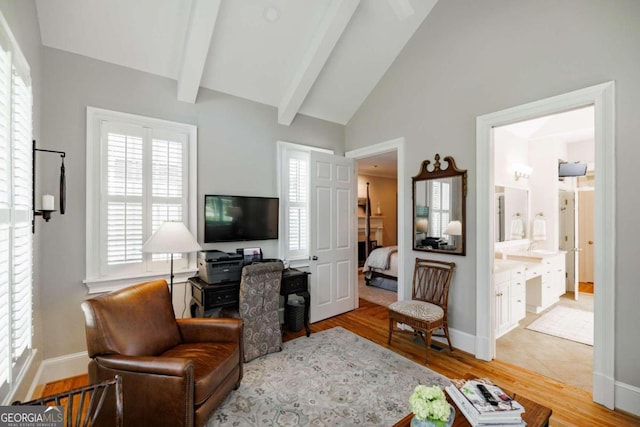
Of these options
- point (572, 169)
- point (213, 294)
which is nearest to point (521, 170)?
point (572, 169)

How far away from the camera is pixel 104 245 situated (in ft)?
9.07

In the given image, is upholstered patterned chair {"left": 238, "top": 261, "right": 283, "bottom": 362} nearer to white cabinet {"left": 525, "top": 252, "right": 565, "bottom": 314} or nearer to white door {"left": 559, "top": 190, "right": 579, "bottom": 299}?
white cabinet {"left": 525, "top": 252, "right": 565, "bottom": 314}

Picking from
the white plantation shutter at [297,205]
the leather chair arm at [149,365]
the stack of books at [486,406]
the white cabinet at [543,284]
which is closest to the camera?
the stack of books at [486,406]

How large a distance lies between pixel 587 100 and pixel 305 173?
3.02 m

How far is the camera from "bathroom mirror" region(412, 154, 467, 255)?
317cm

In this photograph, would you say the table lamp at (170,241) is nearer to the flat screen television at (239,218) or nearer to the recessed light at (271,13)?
the flat screen television at (239,218)

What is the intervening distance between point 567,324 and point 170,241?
4864 mm

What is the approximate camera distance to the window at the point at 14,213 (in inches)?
60.3

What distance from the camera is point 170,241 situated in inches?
99.1

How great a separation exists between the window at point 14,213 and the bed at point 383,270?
4862 mm

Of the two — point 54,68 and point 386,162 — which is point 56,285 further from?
point 386,162

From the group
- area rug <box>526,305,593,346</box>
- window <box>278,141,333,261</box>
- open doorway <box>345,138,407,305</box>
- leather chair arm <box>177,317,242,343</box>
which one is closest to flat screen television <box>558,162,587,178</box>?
area rug <box>526,305,593,346</box>

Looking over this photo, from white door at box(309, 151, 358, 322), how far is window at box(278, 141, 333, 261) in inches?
11.6

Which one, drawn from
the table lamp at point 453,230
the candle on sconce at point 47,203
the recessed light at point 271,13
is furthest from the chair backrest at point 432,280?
the candle on sconce at point 47,203
